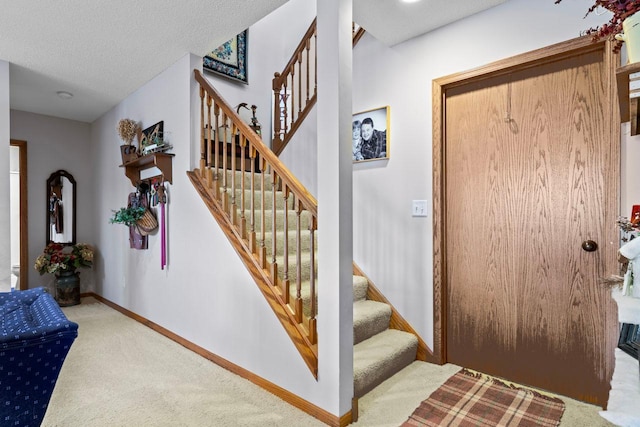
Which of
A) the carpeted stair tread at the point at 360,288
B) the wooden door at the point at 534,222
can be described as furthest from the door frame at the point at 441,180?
the carpeted stair tread at the point at 360,288

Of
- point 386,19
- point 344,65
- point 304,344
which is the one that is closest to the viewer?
point 344,65

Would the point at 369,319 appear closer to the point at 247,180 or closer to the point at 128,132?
the point at 247,180

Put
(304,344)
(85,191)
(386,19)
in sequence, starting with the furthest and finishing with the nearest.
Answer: (85,191), (386,19), (304,344)

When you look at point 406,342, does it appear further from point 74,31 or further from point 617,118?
point 74,31

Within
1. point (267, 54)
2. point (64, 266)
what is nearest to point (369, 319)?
point (267, 54)

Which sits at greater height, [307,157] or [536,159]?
[307,157]

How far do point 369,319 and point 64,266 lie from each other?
3.62 metres

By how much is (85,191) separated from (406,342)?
14.2ft

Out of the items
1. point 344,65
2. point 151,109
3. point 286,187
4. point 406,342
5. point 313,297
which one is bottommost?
point 406,342

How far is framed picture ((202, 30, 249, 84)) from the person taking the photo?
3660 mm

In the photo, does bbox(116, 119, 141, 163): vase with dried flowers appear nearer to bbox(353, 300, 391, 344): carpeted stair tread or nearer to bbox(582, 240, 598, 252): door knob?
bbox(353, 300, 391, 344): carpeted stair tread

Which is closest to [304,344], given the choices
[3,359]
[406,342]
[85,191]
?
[406,342]

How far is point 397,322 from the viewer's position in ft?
8.61

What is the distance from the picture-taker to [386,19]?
7.53 ft
